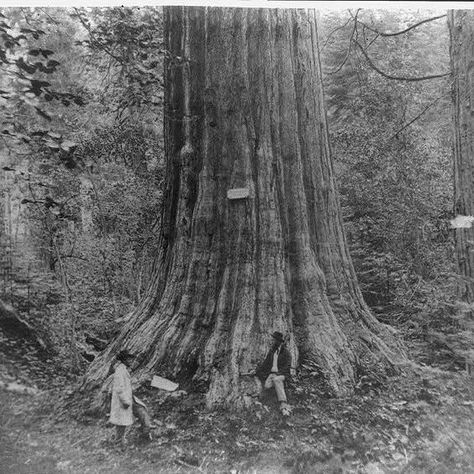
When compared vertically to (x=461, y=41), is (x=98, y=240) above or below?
below

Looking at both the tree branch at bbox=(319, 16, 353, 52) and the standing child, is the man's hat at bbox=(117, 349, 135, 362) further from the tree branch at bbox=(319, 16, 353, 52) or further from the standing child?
the tree branch at bbox=(319, 16, 353, 52)

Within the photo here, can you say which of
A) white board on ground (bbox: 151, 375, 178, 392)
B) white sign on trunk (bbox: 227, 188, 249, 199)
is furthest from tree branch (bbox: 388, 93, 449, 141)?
white board on ground (bbox: 151, 375, 178, 392)

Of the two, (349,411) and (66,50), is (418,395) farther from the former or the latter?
(66,50)

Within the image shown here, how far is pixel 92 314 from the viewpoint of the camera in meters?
2.41

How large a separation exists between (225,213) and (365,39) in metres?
1.49

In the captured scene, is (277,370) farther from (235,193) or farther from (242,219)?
(235,193)

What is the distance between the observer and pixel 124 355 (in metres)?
2.41

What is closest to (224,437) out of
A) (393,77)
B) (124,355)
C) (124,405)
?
(124,405)

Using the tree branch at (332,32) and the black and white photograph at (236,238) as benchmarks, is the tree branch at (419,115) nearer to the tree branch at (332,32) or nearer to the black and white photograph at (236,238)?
the black and white photograph at (236,238)

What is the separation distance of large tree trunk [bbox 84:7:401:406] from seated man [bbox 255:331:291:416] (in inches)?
2.1

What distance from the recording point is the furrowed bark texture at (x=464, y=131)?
104 inches

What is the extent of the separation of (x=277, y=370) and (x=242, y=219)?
0.85 meters

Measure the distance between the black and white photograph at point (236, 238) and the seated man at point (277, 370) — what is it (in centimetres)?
1

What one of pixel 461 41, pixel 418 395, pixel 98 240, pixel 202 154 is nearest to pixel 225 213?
pixel 202 154
